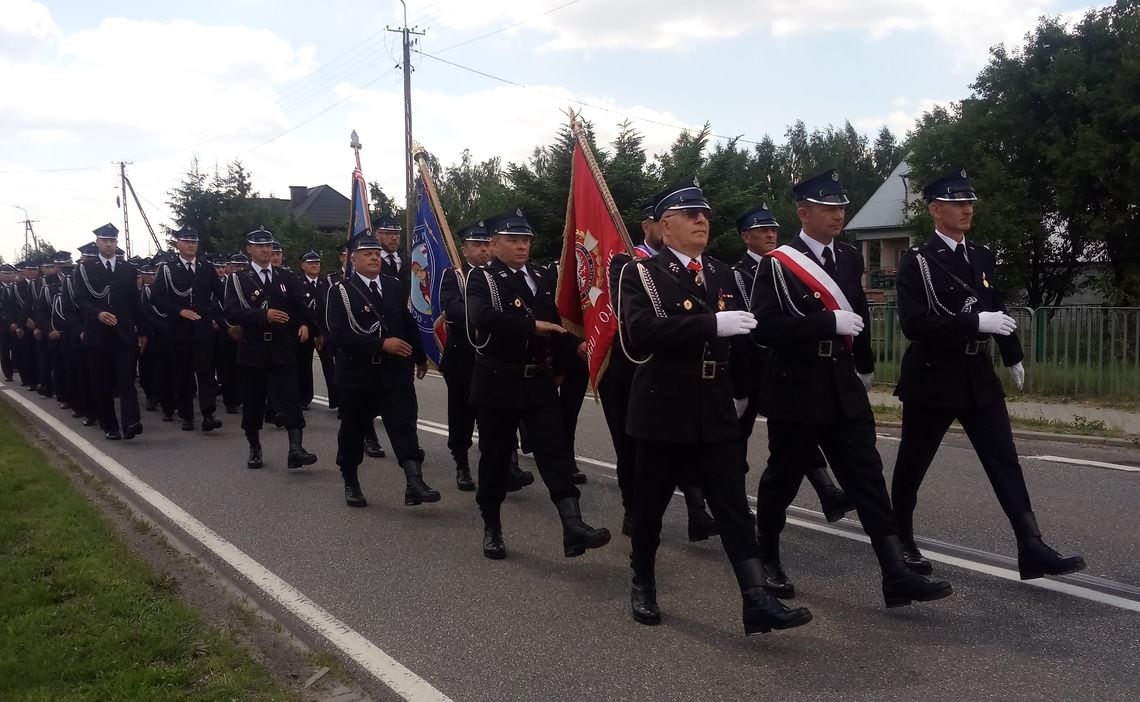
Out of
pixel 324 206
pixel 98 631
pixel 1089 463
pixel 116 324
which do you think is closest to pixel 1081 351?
pixel 1089 463

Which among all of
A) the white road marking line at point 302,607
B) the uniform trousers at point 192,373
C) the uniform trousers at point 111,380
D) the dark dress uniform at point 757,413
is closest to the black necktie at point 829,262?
the dark dress uniform at point 757,413

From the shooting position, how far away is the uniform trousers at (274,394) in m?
8.67

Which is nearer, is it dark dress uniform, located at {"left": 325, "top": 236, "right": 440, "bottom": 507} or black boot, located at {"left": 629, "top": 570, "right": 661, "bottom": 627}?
black boot, located at {"left": 629, "top": 570, "right": 661, "bottom": 627}

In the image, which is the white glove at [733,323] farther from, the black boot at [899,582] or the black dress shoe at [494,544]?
the black dress shoe at [494,544]

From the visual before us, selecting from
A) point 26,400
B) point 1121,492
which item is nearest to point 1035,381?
point 1121,492

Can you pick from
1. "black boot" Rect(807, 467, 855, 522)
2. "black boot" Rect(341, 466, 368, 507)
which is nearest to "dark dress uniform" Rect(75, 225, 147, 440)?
"black boot" Rect(341, 466, 368, 507)

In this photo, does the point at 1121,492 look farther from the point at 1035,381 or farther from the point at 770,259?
the point at 1035,381

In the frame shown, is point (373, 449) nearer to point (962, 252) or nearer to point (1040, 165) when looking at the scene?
point (962, 252)

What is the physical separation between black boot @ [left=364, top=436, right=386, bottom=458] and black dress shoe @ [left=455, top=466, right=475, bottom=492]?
5.17 feet

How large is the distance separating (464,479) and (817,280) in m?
4.02

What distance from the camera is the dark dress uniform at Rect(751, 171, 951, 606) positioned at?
4461 mm

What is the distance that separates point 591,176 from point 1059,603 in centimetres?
393

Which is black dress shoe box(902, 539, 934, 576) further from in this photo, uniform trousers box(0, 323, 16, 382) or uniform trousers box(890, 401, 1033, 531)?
uniform trousers box(0, 323, 16, 382)

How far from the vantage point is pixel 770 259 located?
4699 mm
